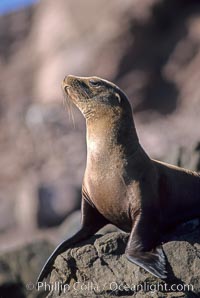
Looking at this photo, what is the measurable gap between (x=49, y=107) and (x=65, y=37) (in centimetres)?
507

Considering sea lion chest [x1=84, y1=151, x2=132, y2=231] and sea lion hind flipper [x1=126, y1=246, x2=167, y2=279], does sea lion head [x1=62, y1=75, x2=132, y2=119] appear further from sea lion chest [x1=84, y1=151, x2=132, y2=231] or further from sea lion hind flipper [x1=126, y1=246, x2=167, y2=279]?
sea lion hind flipper [x1=126, y1=246, x2=167, y2=279]

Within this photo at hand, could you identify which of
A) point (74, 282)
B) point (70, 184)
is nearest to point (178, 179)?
point (74, 282)

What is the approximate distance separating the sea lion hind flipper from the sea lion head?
1.31m

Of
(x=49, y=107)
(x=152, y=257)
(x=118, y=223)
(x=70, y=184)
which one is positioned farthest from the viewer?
(x=49, y=107)

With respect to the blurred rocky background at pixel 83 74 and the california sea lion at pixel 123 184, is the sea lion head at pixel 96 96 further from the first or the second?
the blurred rocky background at pixel 83 74

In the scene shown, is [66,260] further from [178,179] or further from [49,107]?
[49,107]

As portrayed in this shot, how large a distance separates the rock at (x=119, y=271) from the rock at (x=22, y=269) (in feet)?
5.10

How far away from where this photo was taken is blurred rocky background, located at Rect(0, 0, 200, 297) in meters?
23.4

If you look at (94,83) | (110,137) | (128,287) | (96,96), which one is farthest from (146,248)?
(94,83)

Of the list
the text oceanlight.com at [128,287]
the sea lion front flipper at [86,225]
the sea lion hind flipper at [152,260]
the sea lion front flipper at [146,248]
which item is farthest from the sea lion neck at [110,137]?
the text oceanlight.com at [128,287]

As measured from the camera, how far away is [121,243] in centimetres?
805

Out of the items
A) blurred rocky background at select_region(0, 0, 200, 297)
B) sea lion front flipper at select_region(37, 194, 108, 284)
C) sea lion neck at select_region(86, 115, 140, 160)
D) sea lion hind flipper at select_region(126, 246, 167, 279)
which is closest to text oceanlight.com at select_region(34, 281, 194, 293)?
sea lion hind flipper at select_region(126, 246, 167, 279)

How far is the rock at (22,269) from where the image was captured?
10.1m

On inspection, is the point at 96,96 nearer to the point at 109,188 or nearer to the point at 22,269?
the point at 109,188
